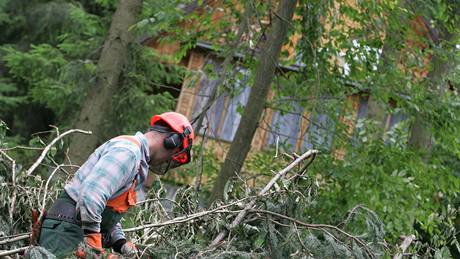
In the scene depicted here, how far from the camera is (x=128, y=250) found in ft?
16.7

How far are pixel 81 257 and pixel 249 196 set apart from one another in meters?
1.68

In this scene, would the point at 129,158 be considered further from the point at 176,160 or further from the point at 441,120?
the point at 441,120

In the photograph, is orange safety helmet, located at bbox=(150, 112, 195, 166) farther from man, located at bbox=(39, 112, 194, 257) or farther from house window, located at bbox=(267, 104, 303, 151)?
house window, located at bbox=(267, 104, 303, 151)

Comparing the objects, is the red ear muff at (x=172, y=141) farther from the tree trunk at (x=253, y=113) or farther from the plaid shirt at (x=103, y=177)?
the tree trunk at (x=253, y=113)

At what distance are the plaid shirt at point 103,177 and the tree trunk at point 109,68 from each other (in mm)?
7824

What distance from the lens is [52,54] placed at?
16.4 metres

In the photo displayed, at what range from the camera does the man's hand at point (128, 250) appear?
5.03 meters

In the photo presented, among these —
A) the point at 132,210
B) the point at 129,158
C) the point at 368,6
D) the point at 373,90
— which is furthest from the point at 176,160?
the point at 373,90

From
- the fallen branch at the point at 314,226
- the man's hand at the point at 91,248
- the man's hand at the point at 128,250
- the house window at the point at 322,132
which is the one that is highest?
the house window at the point at 322,132

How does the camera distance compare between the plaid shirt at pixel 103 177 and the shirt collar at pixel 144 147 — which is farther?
the shirt collar at pixel 144 147

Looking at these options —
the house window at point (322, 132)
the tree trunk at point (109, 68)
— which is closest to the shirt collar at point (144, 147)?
the house window at point (322, 132)

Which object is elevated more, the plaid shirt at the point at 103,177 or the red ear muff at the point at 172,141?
the red ear muff at the point at 172,141

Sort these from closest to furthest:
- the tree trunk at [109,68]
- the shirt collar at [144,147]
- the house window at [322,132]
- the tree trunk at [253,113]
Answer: the shirt collar at [144,147], the tree trunk at [253,113], the house window at [322,132], the tree trunk at [109,68]

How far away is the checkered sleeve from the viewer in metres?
4.38
